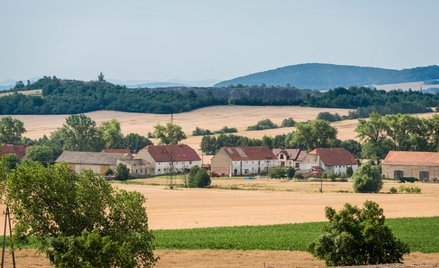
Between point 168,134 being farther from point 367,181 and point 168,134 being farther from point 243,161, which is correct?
point 367,181

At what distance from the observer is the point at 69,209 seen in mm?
37875

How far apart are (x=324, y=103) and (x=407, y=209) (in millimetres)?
127743

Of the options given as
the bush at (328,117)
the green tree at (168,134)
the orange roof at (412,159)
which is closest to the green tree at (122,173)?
the orange roof at (412,159)

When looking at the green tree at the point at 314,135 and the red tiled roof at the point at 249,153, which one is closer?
the red tiled roof at the point at 249,153

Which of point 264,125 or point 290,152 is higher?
point 264,125

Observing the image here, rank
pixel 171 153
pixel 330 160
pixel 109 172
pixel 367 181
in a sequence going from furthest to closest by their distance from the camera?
pixel 171 153
pixel 330 160
pixel 109 172
pixel 367 181

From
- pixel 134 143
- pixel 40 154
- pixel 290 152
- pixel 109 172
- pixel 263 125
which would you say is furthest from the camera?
pixel 263 125

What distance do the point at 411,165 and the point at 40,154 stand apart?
37875 millimetres

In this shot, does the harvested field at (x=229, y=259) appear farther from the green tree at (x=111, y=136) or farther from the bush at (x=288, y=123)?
the bush at (x=288, y=123)

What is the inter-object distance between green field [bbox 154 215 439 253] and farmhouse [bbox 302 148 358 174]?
164 feet

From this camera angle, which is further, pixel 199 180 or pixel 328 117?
pixel 328 117

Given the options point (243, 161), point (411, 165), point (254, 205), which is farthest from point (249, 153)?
point (254, 205)

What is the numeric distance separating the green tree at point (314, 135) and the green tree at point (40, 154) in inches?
1096

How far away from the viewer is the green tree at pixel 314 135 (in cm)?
12175
